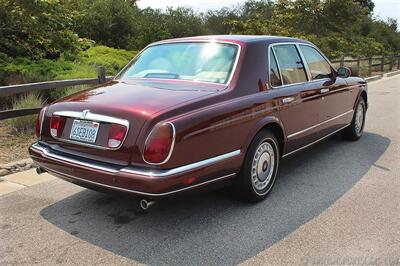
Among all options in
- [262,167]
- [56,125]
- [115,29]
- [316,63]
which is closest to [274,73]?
[262,167]

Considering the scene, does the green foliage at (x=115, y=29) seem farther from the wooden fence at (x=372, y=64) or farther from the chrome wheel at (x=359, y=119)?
the chrome wheel at (x=359, y=119)

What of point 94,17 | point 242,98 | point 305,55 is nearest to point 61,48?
point 305,55

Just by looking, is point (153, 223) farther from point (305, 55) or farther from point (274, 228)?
point (305, 55)

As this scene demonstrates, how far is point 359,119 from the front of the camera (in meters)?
7.28

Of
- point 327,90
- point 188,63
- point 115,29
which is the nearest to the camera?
Answer: point 188,63

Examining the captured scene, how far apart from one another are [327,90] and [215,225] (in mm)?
2741

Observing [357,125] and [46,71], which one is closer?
[357,125]

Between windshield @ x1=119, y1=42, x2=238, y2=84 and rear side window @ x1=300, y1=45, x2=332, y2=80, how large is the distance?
4.66 feet

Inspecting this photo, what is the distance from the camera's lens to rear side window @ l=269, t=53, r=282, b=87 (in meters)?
4.76

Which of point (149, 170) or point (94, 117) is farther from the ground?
point (94, 117)

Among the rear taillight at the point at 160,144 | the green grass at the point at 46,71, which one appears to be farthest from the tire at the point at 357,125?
the green grass at the point at 46,71

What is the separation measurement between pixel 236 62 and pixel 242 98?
433 mm

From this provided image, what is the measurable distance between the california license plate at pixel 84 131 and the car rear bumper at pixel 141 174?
0.56 feet

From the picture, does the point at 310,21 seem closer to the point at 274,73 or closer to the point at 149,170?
the point at 274,73
